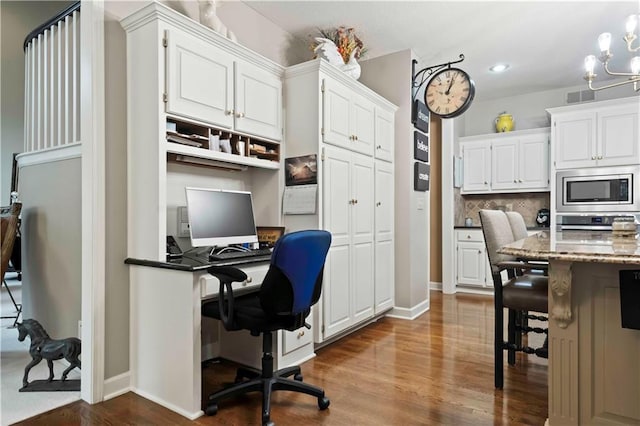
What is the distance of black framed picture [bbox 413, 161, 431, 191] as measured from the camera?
13.1ft

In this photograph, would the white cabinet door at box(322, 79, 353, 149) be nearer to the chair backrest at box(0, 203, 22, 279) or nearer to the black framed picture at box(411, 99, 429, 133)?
the black framed picture at box(411, 99, 429, 133)

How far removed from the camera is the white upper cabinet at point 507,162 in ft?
16.1

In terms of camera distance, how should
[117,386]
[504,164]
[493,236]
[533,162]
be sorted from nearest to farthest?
[117,386] → [493,236] → [533,162] → [504,164]

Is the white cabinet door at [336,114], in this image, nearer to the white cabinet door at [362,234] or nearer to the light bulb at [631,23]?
the white cabinet door at [362,234]

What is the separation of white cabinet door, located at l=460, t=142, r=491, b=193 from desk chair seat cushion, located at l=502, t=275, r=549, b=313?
3211 mm

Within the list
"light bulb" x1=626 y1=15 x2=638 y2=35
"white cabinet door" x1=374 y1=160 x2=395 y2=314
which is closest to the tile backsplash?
"white cabinet door" x1=374 y1=160 x2=395 y2=314

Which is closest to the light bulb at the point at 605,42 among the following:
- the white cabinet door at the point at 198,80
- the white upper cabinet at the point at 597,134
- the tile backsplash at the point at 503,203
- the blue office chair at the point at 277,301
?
the blue office chair at the point at 277,301

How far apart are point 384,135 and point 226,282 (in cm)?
245

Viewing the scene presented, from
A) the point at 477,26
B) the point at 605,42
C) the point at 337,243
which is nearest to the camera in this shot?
the point at 605,42

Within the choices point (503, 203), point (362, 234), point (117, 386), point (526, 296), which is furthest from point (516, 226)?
point (117, 386)

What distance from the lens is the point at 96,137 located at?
2096 mm

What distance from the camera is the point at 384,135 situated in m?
3.73

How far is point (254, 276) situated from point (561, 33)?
12.3 feet

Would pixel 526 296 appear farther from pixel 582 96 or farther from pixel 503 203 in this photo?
pixel 582 96
